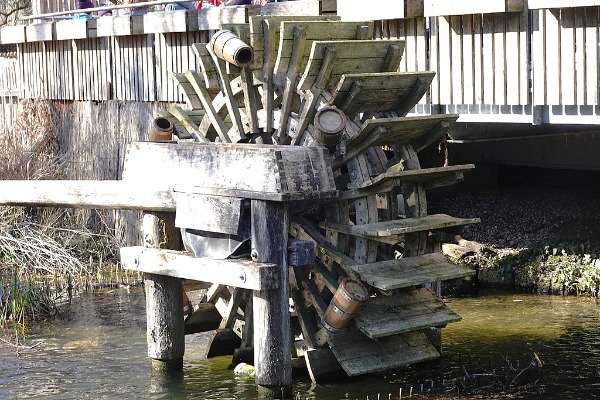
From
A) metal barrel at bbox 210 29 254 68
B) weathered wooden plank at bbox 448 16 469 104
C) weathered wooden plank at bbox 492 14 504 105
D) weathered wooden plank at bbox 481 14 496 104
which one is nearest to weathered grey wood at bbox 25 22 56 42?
weathered wooden plank at bbox 448 16 469 104

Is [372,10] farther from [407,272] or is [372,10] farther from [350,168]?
[407,272]

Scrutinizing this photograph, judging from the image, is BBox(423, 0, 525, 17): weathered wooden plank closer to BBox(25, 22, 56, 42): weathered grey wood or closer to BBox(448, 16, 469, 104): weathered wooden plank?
BBox(448, 16, 469, 104): weathered wooden plank

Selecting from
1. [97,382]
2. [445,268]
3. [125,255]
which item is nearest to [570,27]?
[445,268]

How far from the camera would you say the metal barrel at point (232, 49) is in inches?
408

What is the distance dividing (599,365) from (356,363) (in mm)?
2110

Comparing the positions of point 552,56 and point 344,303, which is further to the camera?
point 552,56

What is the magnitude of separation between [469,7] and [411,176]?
6.94 ft

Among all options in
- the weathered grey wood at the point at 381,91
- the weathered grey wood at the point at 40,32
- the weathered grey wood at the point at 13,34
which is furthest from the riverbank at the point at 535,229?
the weathered grey wood at the point at 13,34

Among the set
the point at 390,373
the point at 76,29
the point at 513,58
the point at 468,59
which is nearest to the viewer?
the point at 390,373

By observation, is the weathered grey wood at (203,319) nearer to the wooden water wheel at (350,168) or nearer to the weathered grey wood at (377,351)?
the wooden water wheel at (350,168)

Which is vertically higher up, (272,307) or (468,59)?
(468,59)

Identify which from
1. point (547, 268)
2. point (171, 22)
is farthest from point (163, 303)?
point (171, 22)

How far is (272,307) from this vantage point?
A: 9.06m

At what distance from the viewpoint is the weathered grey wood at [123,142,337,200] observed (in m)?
8.95
